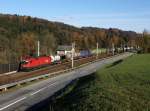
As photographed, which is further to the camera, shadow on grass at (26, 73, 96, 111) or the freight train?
the freight train

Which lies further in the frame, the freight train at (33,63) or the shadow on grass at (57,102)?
the freight train at (33,63)

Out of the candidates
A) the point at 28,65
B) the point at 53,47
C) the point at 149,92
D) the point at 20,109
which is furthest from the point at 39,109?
the point at 53,47

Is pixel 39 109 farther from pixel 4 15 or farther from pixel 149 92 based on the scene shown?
pixel 4 15

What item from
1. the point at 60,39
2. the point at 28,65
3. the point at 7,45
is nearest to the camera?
the point at 28,65

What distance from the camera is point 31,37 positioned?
120312mm

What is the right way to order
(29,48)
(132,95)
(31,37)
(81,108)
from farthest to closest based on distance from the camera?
(31,37) → (29,48) → (132,95) → (81,108)

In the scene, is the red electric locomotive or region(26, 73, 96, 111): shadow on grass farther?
the red electric locomotive

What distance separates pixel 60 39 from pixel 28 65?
99531mm

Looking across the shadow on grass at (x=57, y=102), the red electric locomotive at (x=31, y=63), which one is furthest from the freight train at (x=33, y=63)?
the shadow on grass at (x=57, y=102)

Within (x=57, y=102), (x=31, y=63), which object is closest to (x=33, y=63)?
(x=31, y=63)

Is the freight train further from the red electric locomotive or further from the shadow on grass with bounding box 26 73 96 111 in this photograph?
the shadow on grass with bounding box 26 73 96 111

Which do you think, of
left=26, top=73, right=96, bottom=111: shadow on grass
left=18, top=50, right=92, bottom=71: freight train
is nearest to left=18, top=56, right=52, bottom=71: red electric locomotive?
left=18, top=50, right=92, bottom=71: freight train

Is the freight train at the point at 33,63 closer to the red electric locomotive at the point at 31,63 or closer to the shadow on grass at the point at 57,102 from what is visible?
the red electric locomotive at the point at 31,63

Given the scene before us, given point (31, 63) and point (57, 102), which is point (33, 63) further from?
point (57, 102)
